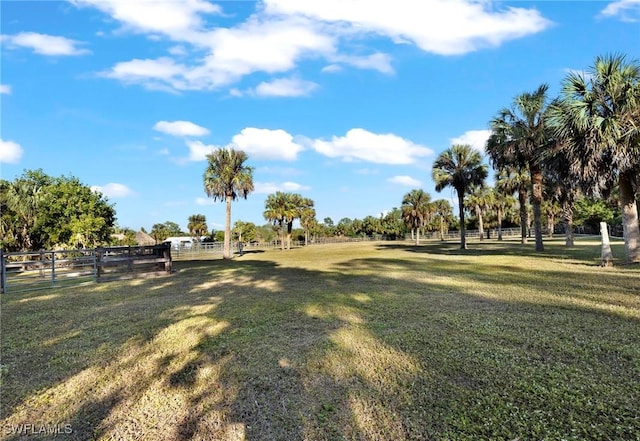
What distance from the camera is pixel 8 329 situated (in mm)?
5957

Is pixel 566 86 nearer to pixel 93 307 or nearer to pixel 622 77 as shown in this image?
pixel 622 77

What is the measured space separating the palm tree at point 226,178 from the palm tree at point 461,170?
15639 millimetres

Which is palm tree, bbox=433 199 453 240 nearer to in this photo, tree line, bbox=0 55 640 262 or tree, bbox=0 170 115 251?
tree line, bbox=0 55 640 262

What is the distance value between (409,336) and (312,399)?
2.12m

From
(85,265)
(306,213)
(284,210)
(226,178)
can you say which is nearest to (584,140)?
(85,265)

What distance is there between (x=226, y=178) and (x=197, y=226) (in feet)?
137

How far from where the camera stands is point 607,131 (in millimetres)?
11719

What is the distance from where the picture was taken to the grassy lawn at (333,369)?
9.07 feet

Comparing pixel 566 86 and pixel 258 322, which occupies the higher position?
pixel 566 86

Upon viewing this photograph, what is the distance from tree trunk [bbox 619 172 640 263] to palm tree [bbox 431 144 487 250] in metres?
14.7

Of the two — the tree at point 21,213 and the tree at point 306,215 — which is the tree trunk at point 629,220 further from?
the tree at point 306,215

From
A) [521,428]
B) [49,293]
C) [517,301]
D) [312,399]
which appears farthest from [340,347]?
[49,293]

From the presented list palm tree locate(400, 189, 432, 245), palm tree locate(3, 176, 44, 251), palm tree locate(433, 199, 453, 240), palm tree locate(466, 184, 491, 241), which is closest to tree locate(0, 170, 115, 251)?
palm tree locate(3, 176, 44, 251)

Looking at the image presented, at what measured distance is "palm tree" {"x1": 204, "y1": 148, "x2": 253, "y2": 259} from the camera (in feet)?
91.5
